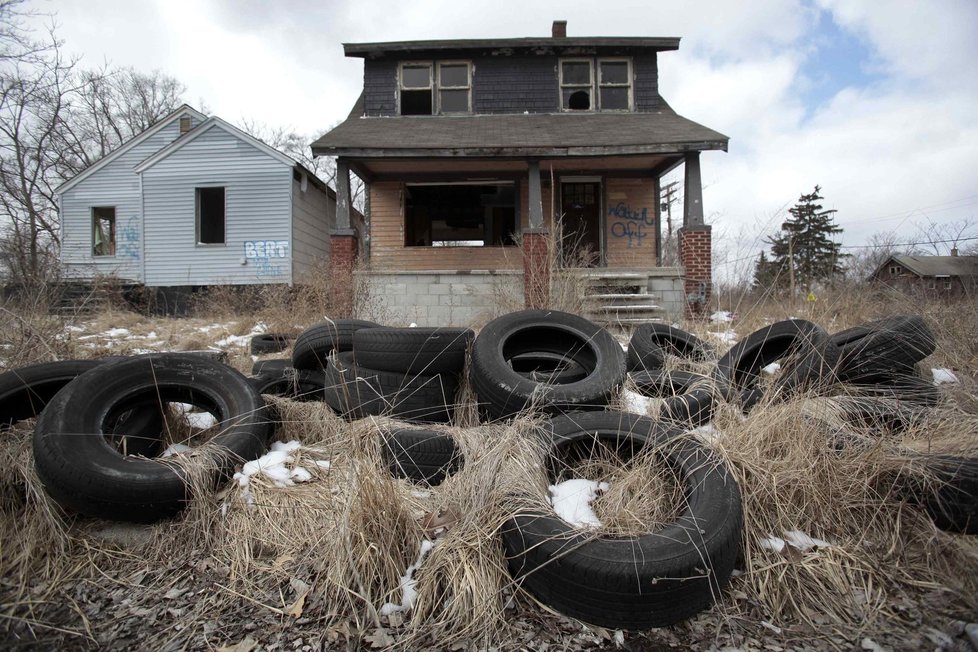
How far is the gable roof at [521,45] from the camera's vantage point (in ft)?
39.4

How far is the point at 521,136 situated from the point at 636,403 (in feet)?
27.6

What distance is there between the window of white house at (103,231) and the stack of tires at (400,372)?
1616 cm

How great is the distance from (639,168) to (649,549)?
38.0ft

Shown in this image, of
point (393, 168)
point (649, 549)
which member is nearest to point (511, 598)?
point (649, 549)

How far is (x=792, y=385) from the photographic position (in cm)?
336

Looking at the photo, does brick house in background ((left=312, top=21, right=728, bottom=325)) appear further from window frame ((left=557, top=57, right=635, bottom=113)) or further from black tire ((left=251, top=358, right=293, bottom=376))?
black tire ((left=251, top=358, right=293, bottom=376))

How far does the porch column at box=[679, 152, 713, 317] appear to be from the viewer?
9.73 metres

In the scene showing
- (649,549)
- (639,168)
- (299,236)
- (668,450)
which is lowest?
(649,549)

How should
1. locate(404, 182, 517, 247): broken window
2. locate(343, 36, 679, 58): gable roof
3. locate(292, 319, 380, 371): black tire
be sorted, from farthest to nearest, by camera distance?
locate(404, 182, 517, 247): broken window
locate(343, 36, 679, 58): gable roof
locate(292, 319, 380, 371): black tire

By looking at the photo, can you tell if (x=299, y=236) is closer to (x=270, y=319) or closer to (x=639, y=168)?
(x=270, y=319)

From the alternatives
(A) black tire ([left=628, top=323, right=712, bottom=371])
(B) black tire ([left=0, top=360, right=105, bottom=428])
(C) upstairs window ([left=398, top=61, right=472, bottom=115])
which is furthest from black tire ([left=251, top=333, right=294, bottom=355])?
(C) upstairs window ([left=398, top=61, right=472, bottom=115])

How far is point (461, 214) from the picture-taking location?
47.4ft

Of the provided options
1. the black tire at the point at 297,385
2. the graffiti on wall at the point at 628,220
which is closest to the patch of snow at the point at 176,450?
the black tire at the point at 297,385

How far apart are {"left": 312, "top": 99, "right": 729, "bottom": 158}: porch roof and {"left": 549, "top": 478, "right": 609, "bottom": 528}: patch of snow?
8413mm
